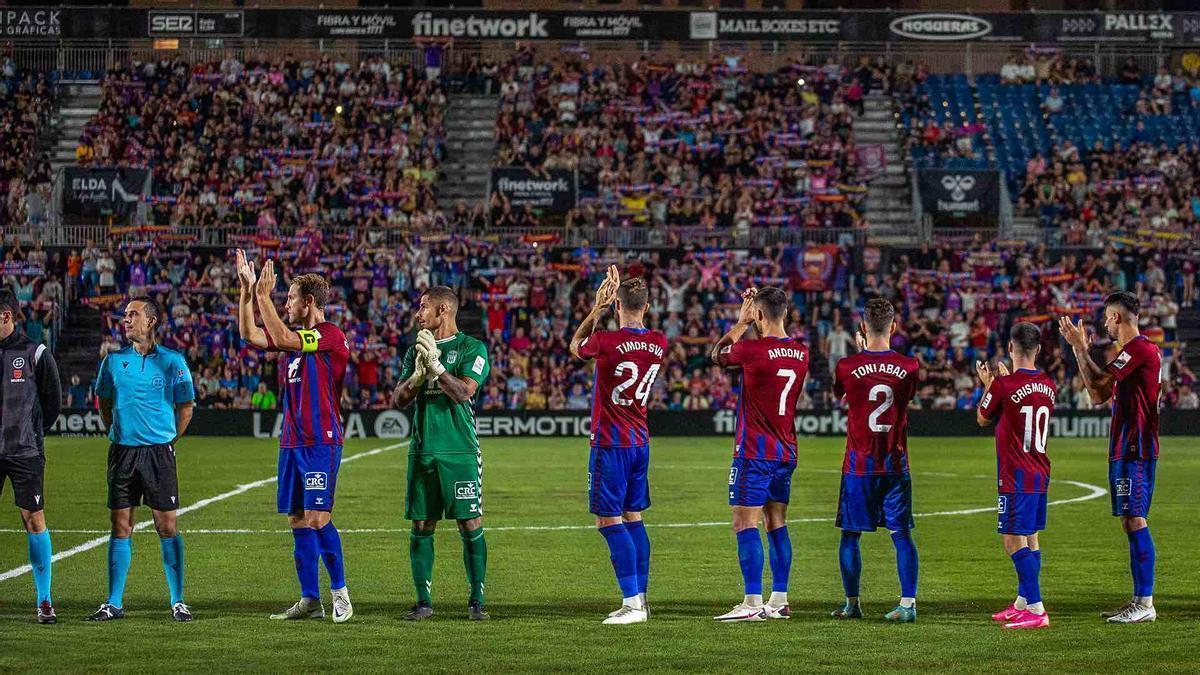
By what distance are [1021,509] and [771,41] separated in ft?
136

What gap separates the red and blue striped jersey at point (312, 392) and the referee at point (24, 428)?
5.69 ft

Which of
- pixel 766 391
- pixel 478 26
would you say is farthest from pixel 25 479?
pixel 478 26

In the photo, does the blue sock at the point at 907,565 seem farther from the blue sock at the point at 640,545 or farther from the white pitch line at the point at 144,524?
the white pitch line at the point at 144,524

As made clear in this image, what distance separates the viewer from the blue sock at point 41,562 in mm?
11344

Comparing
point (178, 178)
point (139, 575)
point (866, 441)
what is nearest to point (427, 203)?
point (178, 178)

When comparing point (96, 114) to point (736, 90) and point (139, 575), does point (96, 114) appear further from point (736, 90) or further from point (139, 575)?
point (139, 575)

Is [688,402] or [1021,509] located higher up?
[1021,509]

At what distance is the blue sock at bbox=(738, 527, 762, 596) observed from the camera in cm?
1155

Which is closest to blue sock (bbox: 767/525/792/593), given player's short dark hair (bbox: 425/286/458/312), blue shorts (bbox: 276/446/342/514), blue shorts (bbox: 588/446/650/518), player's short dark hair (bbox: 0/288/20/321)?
blue shorts (bbox: 588/446/650/518)

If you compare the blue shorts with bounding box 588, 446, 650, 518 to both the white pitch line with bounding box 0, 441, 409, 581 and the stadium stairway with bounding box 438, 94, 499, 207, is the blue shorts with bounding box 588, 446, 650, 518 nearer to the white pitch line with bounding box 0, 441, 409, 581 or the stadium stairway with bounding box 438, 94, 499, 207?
the white pitch line with bounding box 0, 441, 409, 581

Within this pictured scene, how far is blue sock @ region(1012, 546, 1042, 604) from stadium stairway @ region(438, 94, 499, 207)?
113ft

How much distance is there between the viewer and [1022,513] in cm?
1143

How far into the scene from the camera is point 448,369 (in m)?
11.6

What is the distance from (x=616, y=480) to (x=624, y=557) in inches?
22.2
